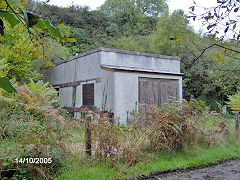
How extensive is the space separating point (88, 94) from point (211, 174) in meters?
8.75

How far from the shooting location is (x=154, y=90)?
40.1ft

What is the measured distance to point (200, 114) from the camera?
723cm

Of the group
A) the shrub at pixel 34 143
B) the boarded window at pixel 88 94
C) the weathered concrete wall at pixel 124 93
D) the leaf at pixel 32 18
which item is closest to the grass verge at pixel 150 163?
the shrub at pixel 34 143

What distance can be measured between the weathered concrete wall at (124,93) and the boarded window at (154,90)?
35cm

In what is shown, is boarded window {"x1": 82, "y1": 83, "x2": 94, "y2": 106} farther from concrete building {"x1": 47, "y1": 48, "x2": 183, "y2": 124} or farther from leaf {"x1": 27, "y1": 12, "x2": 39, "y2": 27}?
leaf {"x1": 27, "y1": 12, "x2": 39, "y2": 27}

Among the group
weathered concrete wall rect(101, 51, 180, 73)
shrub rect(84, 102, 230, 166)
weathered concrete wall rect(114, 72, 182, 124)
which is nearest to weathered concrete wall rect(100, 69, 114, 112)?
weathered concrete wall rect(114, 72, 182, 124)

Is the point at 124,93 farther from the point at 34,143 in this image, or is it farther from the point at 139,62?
the point at 34,143

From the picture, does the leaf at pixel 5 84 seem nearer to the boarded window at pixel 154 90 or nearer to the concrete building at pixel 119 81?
the concrete building at pixel 119 81

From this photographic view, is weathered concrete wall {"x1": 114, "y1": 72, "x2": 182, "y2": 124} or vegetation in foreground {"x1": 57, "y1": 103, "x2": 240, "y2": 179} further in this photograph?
weathered concrete wall {"x1": 114, "y1": 72, "x2": 182, "y2": 124}

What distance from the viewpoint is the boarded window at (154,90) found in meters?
11.9

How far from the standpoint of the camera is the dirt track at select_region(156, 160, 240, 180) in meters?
4.98

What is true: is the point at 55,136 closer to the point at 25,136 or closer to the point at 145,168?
the point at 25,136

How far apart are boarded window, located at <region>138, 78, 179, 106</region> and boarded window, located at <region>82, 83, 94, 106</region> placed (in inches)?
103

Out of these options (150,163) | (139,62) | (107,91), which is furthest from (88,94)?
(150,163)
